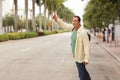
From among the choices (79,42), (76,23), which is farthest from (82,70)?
(76,23)

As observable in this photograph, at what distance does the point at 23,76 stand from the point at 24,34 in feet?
172

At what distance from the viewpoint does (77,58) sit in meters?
9.47

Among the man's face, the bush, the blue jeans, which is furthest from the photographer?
the bush

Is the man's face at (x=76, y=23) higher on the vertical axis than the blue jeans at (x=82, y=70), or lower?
higher

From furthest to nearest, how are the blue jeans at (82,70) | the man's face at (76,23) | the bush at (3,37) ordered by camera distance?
the bush at (3,37), the blue jeans at (82,70), the man's face at (76,23)

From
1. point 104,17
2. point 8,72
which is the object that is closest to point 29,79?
point 8,72

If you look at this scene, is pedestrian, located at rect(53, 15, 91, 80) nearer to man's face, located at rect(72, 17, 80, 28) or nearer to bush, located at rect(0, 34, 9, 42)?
man's face, located at rect(72, 17, 80, 28)

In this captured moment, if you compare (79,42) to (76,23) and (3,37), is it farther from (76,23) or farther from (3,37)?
(3,37)

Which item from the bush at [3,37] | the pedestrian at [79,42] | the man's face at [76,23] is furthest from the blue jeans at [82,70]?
the bush at [3,37]

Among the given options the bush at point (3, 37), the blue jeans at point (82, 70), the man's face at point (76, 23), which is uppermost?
the man's face at point (76, 23)

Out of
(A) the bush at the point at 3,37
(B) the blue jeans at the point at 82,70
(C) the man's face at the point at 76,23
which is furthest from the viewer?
(A) the bush at the point at 3,37

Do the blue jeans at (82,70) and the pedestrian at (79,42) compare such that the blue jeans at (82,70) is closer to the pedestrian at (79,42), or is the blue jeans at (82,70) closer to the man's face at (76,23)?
the pedestrian at (79,42)

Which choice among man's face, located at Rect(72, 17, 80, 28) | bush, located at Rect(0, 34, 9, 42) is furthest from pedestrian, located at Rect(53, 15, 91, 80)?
bush, located at Rect(0, 34, 9, 42)

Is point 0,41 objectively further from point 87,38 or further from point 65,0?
point 65,0
